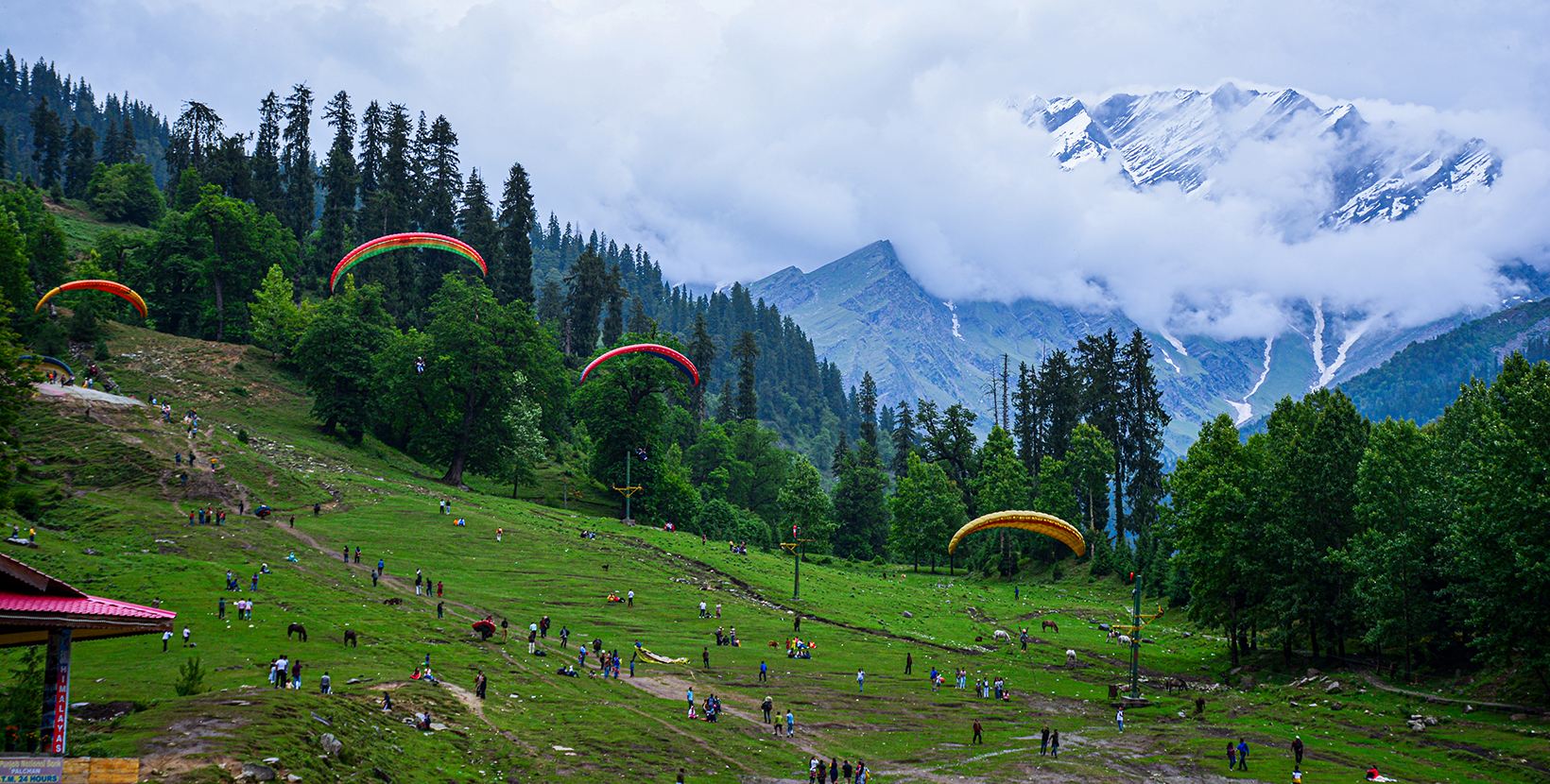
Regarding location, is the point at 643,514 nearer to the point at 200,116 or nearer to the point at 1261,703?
the point at 1261,703

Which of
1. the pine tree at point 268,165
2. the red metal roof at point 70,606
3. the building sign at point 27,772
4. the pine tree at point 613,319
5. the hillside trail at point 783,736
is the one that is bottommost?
the hillside trail at point 783,736

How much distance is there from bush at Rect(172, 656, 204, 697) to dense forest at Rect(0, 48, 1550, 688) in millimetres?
16443

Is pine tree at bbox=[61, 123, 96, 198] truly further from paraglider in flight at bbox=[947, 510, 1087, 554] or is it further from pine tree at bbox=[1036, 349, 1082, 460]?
paraglider in flight at bbox=[947, 510, 1087, 554]

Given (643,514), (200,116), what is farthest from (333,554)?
(200,116)

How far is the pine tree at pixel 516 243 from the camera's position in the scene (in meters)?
121

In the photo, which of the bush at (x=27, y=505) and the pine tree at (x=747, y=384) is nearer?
the bush at (x=27, y=505)

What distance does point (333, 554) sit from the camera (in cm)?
5634

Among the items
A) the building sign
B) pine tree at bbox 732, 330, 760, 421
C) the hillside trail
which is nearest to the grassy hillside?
the hillside trail

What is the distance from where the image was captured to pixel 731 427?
143500mm

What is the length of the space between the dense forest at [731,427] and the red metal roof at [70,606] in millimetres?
24825

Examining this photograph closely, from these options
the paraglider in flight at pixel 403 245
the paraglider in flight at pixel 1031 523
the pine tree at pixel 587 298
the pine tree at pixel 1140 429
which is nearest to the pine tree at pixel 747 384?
the pine tree at pixel 587 298

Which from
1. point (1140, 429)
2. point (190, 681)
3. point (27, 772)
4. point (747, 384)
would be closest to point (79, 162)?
point (747, 384)

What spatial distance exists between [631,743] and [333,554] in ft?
100

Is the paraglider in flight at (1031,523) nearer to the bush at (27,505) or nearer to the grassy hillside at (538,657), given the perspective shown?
the grassy hillside at (538,657)
